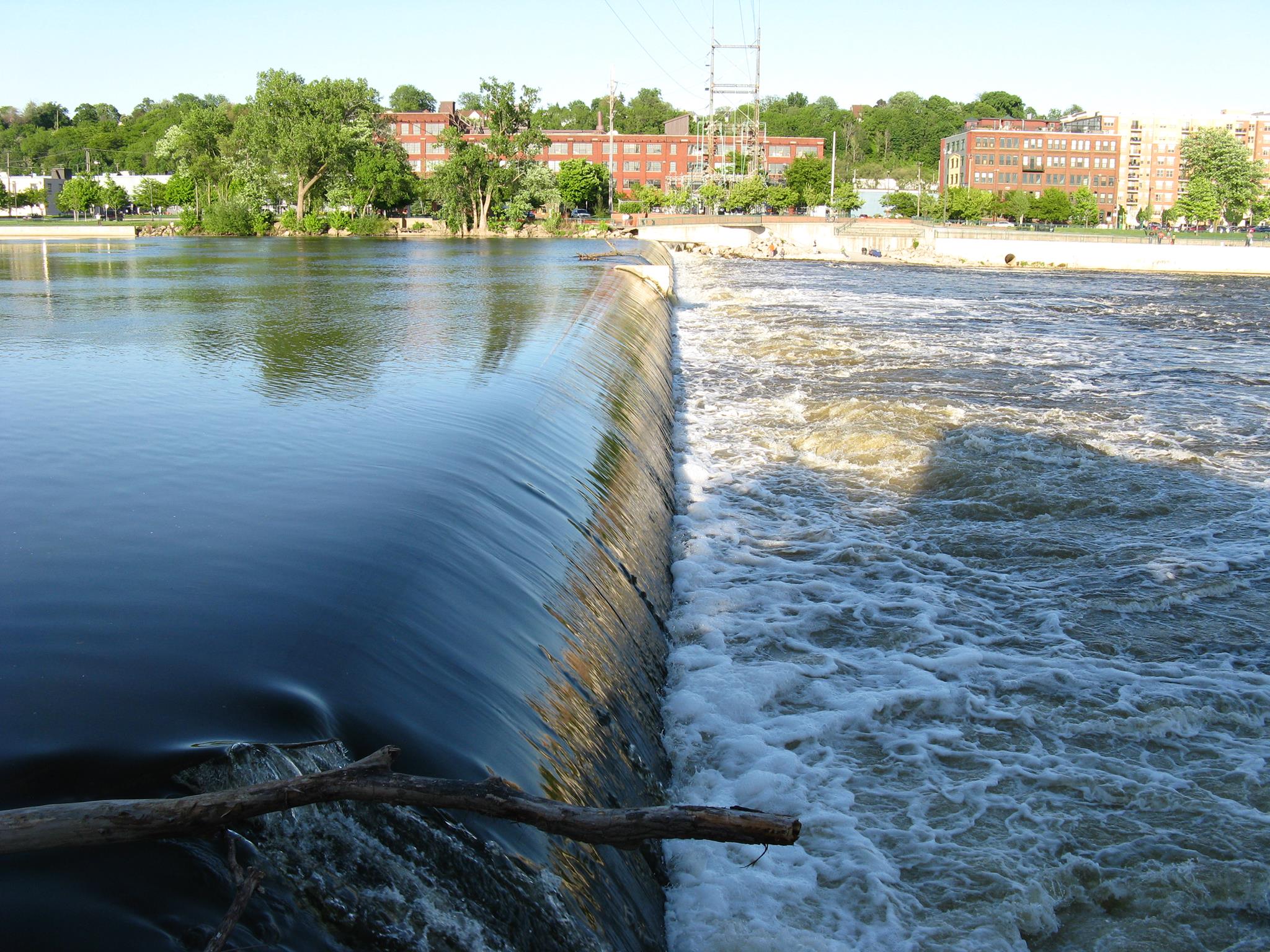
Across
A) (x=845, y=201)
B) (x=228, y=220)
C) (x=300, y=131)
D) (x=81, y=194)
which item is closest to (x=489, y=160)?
(x=300, y=131)

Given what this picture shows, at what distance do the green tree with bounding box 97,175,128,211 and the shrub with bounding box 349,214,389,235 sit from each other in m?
43.3

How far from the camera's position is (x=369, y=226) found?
71.0 metres

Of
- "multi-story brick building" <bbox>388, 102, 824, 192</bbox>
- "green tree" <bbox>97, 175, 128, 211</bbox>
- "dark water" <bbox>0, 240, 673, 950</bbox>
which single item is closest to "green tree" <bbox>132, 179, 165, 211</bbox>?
"green tree" <bbox>97, 175, 128, 211</bbox>

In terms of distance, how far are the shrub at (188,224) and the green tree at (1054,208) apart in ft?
262

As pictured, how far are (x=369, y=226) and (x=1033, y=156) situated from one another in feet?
291

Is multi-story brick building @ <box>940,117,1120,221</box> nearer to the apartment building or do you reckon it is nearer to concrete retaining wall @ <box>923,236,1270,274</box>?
the apartment building

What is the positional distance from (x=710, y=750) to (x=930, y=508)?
541 centimetres

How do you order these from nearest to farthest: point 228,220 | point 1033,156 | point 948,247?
point 948,247 < point 228,220 < point 1033,156

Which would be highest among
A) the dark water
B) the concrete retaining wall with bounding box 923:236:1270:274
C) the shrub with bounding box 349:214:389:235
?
the shrub with bounding box 349:214:389:235

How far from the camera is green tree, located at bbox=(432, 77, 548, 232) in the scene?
74.0 m

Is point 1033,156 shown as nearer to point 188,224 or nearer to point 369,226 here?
point 369,226

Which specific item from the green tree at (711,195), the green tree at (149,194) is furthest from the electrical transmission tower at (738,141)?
the green tree at (149,194)

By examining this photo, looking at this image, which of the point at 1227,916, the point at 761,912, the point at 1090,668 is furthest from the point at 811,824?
the point at 1090,668

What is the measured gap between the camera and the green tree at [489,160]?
7400 cm
